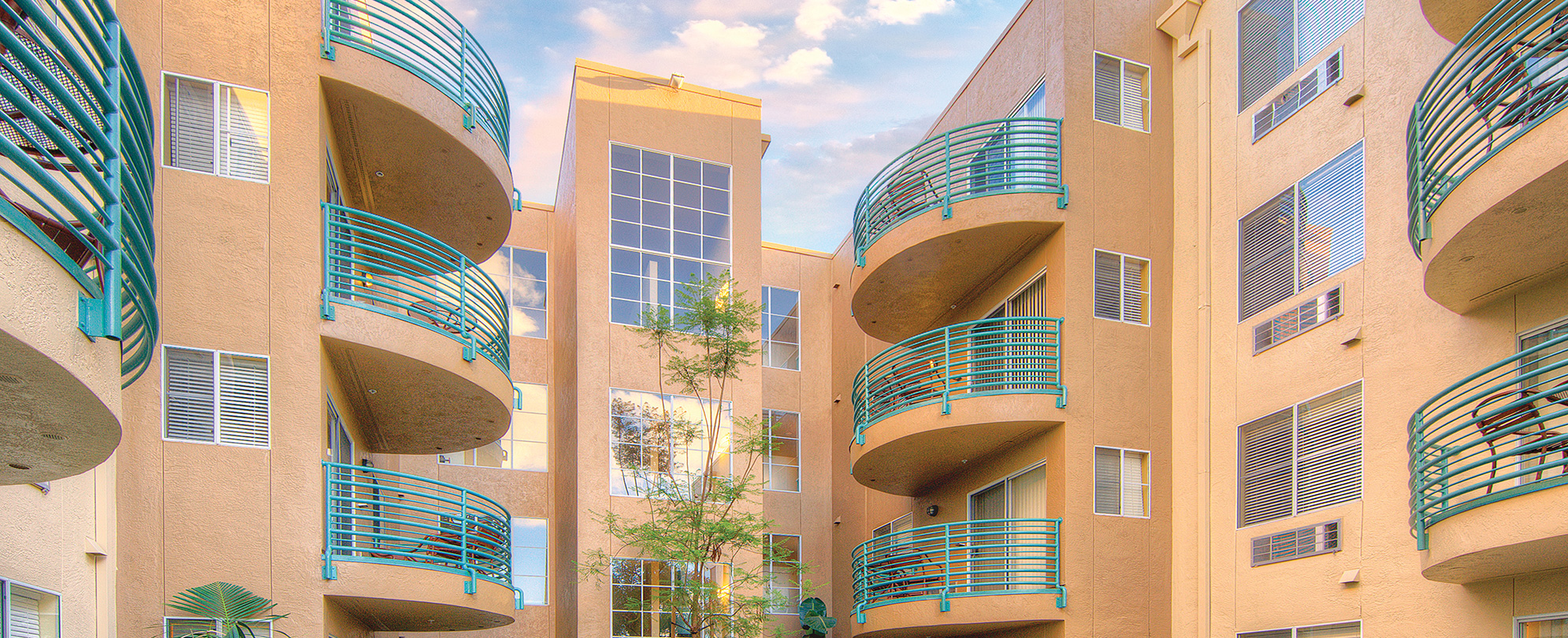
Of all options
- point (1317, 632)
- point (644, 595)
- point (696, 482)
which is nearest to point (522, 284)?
point (696, 482)

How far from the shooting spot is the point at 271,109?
11.5 metres

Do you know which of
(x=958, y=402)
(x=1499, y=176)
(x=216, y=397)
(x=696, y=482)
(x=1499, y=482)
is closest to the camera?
(x=1499, y=176)

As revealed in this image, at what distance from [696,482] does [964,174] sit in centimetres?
753

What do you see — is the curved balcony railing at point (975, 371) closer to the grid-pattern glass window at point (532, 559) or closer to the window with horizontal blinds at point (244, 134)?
the grid-pattern glass window at point (532, 559)

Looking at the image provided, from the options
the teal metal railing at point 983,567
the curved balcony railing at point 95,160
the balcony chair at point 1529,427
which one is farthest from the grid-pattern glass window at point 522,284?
the balcony chair at point 1529,427

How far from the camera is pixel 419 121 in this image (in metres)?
12.6

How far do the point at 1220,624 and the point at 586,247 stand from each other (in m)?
12.3

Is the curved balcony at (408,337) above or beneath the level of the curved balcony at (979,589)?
above

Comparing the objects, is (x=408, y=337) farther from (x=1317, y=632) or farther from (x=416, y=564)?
(x=1317, y=632)

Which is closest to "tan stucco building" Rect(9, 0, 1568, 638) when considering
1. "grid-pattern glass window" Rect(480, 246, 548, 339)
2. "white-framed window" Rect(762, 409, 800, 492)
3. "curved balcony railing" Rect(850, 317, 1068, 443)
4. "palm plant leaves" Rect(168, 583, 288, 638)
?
"curved balcony railing" Rect(850, 317, 1068, 443)

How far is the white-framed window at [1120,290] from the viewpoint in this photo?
628 inches

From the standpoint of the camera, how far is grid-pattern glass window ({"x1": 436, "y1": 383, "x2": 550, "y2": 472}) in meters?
21.0

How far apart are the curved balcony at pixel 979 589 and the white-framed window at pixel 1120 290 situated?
10.7 ft

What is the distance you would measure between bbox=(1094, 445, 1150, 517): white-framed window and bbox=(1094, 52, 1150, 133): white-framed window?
5.06 m
